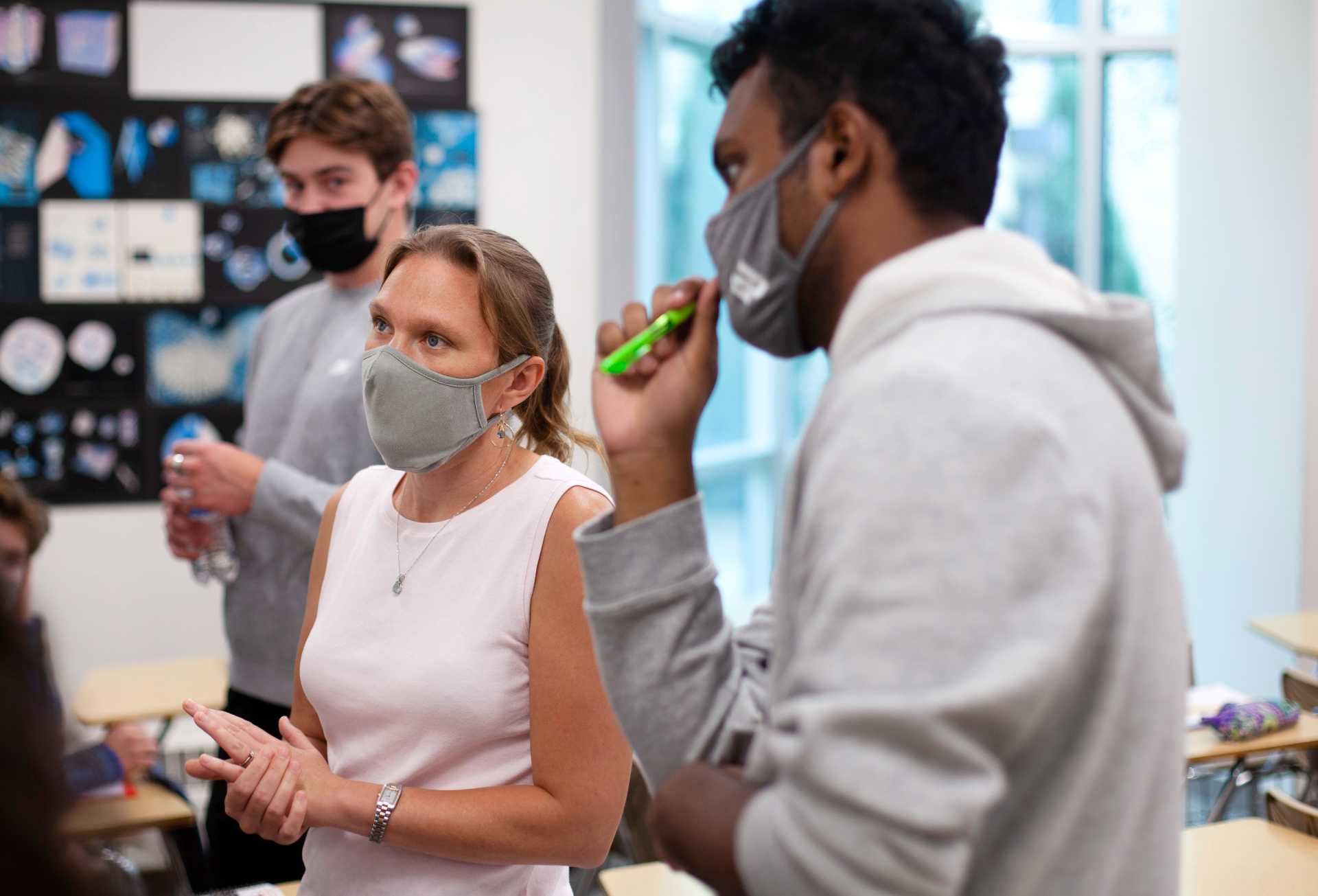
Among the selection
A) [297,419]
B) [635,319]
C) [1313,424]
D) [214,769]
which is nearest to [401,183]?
[297,419]

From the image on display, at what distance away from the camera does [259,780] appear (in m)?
1.36

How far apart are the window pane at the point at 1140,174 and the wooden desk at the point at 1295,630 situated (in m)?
2.57

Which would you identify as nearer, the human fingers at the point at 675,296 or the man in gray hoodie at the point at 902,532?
the man in gray hoodie at the point at 902,532

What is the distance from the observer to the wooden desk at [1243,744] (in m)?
2.85

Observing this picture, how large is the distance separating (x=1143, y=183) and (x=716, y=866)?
630 centimetres

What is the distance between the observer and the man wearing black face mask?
7.14 feet

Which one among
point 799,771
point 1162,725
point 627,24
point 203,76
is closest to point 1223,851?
point 1162,725

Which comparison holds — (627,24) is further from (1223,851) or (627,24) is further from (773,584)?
(773,584)

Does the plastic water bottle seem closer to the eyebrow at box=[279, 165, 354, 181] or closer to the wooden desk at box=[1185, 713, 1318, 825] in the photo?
the eyebrow at box=[279, 165, 354, 181]

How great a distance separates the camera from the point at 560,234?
436 cm


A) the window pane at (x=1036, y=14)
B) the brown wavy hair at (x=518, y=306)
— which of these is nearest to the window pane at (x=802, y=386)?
the window pane at (x=1036, y=14)

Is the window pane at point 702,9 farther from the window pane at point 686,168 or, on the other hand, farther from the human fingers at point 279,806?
the human fingers at point 279,806

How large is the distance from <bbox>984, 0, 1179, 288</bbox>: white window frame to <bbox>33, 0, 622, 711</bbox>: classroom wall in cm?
294

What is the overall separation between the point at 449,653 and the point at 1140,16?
6081 mm
